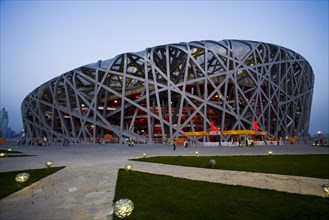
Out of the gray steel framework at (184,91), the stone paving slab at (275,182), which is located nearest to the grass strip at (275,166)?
the stone paving slab at (275,182)

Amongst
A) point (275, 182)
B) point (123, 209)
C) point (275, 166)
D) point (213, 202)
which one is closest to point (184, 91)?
point (275, 166)

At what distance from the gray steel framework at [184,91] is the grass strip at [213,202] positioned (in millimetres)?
31122

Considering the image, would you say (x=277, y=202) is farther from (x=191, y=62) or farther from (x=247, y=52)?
(x=247, y=52)

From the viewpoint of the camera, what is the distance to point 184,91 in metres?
39.5

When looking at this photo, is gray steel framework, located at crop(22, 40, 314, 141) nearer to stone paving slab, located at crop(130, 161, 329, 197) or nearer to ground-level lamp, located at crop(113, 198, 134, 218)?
stone paving slab, located at crop(130, 161, 329, 197)

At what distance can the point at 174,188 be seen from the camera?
267 inches

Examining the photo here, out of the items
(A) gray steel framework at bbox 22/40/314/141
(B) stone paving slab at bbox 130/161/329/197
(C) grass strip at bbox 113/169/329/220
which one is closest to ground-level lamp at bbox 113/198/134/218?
(C) grass strip at bbox 113/169/329/220

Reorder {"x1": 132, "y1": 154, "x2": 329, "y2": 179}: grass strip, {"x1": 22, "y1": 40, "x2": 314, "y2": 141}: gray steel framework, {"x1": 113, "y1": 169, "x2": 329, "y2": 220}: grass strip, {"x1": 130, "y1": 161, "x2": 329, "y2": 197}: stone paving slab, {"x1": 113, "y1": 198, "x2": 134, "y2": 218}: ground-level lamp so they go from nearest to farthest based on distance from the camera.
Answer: {"x1": 113, "y1": 198, "x2": 134, "y2": 218}: ground-level lamp → {"x1": 113, "y1": 169, "x2": 329, "y2": 220}: grass strip → {"x1": 130, "y1": 161, "x2": 329, "y2": 197}: stone paving slab → {"x1": 132, "y1": 154, "x2": 329, "y2": 179}: grass strip → {"x1": 22, "y1": 40, "x2": 314, "y2": 141}: gray steel framework

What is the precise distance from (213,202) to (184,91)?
34.8 metres

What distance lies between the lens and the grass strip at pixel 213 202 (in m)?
4.58

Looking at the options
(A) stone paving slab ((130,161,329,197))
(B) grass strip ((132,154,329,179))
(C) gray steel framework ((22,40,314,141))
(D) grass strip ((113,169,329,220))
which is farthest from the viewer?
(C) gray steel framework ((22,40,314,141))

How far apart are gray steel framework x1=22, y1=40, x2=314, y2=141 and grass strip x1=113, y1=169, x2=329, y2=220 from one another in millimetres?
31122

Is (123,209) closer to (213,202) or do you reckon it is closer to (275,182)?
(213,202)

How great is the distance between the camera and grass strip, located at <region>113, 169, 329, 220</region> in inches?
180
